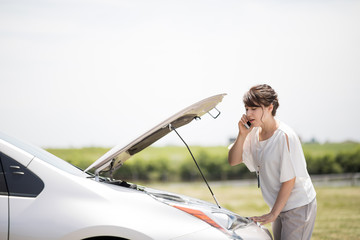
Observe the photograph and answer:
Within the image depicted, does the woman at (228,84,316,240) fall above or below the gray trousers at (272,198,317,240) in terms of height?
above

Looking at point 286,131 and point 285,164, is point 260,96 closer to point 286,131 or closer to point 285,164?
point 286,131

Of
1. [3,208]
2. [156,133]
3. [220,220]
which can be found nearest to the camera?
[3,208]

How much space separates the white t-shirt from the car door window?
1778mm

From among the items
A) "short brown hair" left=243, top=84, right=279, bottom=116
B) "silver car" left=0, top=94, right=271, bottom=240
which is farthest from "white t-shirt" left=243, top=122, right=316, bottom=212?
"silver car" left=0, top=94, right=271, bottom=240

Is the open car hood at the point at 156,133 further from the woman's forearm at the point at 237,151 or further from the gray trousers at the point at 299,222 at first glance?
the gray trousers at the point at 299,222

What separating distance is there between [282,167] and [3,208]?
2.01 meters

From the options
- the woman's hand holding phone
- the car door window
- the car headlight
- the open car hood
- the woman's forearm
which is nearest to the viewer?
the car door window

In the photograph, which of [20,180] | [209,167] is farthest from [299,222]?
[209,167]

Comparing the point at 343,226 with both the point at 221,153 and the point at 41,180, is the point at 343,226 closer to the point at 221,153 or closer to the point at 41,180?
the point at 41,180

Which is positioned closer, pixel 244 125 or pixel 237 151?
pixel 244 125

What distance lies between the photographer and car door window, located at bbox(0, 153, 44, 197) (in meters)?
2.79

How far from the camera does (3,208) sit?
8.94 ft

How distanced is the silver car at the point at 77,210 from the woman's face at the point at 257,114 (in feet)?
3.17

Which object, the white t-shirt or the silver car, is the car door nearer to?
the silver car
